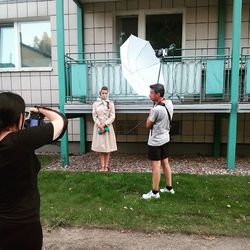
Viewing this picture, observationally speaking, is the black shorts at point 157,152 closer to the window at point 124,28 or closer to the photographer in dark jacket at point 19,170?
the photographer in dark jacket at point 19,170

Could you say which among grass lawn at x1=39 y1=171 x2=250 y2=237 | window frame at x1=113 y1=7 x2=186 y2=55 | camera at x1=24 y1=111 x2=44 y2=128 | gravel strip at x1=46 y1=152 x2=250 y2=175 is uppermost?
window frame at x1=113 y1=7 x2=186 y2=55

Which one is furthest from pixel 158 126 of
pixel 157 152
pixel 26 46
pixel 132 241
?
pixel 26 46

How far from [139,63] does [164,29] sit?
8.96 feet

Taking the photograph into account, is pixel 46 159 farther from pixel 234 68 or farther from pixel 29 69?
pixel 234 68

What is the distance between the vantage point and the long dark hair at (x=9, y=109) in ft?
5.92

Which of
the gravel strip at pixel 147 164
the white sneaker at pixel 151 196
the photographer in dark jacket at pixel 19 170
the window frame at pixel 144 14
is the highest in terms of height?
the window frame at pixel 144 14

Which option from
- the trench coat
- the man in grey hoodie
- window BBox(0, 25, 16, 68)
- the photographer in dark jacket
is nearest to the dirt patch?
the man in grey hoodie

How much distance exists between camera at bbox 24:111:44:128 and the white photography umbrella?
3.57 meters

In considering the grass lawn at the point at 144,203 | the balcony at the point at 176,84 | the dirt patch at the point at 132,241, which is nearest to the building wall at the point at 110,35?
the balcony at the point at 176,84

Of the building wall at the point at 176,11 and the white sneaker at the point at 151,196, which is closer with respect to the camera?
the white sneaker at the point at 151,196

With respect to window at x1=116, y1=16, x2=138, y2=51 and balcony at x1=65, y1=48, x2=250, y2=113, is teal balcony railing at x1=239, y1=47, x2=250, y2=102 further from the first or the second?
window at x1=116, y1=16, x2=138, y2=51

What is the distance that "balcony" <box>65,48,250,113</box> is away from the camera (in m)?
6.45

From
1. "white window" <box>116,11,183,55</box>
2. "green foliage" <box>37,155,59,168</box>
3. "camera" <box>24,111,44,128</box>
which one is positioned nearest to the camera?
"camera" <box>24,111,44,128</box>

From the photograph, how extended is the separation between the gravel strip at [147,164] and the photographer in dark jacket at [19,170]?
481 centimetres
